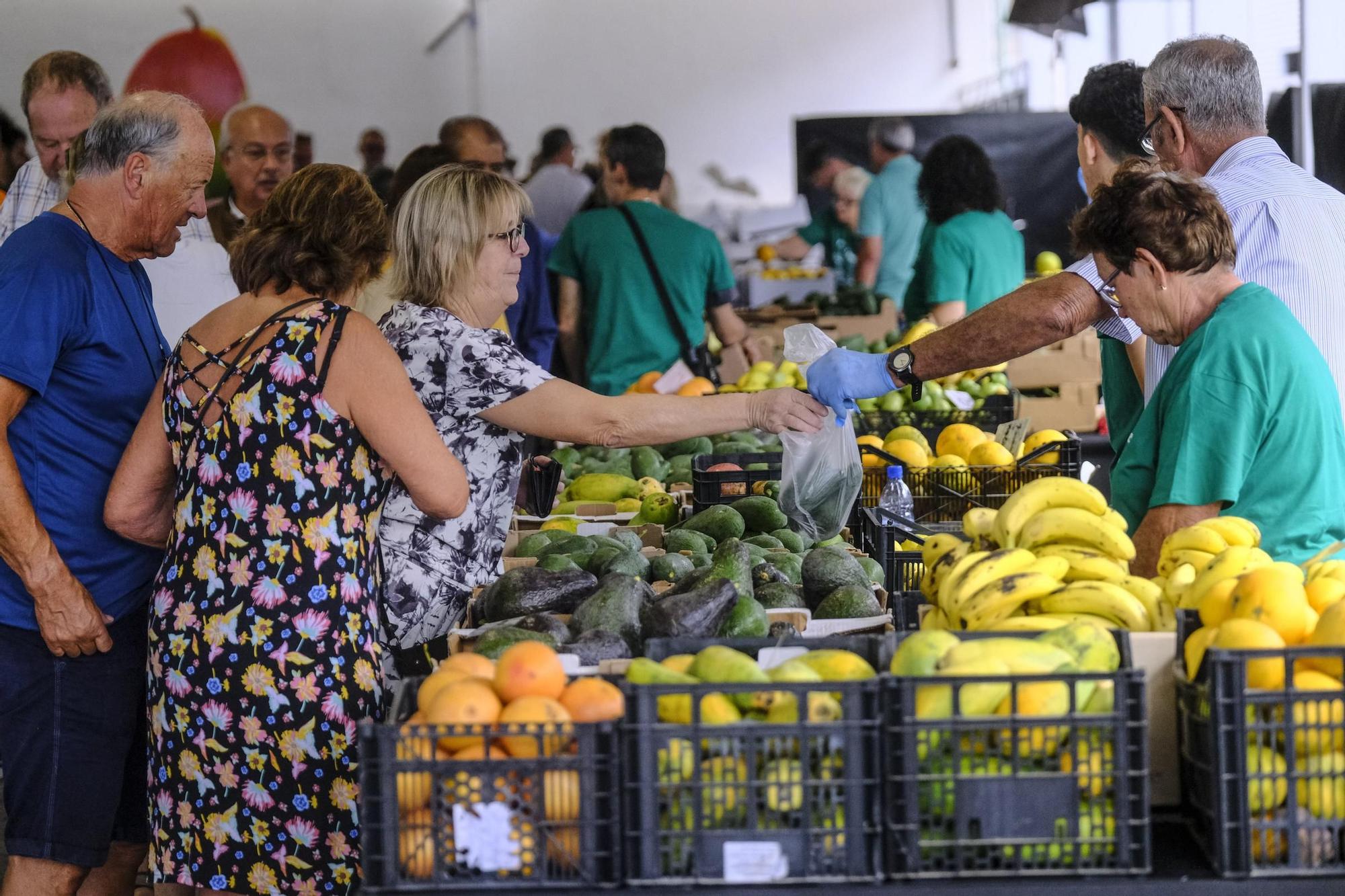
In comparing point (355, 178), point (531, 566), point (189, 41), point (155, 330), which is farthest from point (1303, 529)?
point (189, 41)

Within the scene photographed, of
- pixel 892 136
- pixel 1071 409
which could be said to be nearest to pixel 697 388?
pixel 1071 409

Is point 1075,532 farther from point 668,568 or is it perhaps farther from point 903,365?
point 903,365

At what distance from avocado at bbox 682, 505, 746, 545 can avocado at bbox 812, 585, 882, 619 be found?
0.66 m

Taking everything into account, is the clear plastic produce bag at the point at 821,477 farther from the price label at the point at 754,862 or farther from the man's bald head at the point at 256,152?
the man's bald head at the point at 256,152

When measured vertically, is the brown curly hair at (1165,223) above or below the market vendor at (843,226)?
below

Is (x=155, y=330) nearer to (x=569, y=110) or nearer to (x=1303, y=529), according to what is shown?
(x=1303, y=529)

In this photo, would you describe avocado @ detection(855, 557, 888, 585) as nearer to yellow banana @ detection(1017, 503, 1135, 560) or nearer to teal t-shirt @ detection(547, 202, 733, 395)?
yellow banana @ detection(1017, 503, 1135, 560)

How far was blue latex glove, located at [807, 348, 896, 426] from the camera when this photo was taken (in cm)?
296

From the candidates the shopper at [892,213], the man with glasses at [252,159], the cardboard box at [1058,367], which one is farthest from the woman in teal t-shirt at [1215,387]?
the shopper at [892,213]

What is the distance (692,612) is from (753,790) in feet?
2.27

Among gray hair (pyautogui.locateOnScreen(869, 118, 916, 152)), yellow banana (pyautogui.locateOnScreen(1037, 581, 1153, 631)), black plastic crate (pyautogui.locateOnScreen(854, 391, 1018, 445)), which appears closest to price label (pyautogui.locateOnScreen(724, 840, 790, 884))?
yellow banana (pyautogui.locateOnScreen(1037, 581, 1153, 631))

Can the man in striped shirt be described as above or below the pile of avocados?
above

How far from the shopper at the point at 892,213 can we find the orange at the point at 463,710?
22.7ft

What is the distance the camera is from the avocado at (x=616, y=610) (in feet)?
7.23
